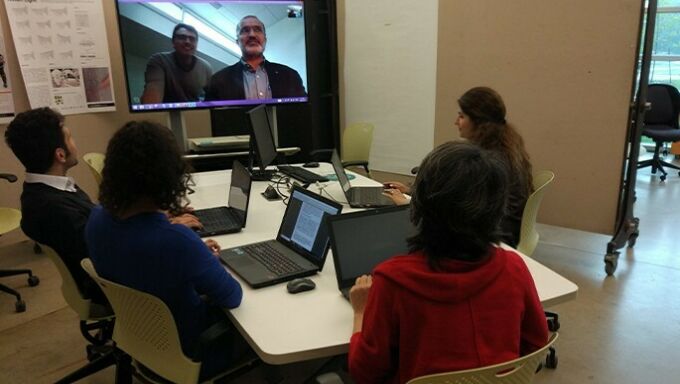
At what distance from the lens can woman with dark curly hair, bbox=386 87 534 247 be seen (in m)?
2.43

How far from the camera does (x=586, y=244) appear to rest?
151 inches

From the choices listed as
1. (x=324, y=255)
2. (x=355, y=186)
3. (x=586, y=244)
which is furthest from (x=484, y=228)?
(x=586, y=244)

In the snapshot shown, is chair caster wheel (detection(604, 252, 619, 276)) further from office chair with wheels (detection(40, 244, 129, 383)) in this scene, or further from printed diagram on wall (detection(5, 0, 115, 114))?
printed diagram on wall (detection(5, 0, 115, 114))

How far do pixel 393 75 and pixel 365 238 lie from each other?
10.6ft

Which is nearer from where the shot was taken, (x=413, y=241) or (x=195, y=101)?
(x=413, y=241)

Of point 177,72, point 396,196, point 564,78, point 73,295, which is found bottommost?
point 73,295

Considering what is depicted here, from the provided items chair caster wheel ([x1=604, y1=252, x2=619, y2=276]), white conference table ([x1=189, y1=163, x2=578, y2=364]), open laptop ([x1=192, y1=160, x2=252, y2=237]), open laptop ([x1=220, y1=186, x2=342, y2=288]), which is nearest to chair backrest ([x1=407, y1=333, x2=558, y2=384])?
white conference table ([x1=189, y1=163, x2=578, y2=364])

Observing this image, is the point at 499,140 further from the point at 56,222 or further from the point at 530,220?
the point at 56,222

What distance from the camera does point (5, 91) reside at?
368 cm

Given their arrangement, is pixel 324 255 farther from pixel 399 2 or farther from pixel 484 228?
pixel 399 2

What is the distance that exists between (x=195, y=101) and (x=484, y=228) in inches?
133

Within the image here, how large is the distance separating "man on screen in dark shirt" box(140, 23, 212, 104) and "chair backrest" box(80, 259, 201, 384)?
2543 mm

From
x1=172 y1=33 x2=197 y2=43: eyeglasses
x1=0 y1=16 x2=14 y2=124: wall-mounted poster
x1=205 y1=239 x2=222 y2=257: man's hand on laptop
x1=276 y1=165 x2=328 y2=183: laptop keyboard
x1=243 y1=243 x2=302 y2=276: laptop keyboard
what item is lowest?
x1=243 y1=243 x2=302 y2=276: laptop keyboard

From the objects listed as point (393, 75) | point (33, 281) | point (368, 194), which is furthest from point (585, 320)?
point (33, 281)
